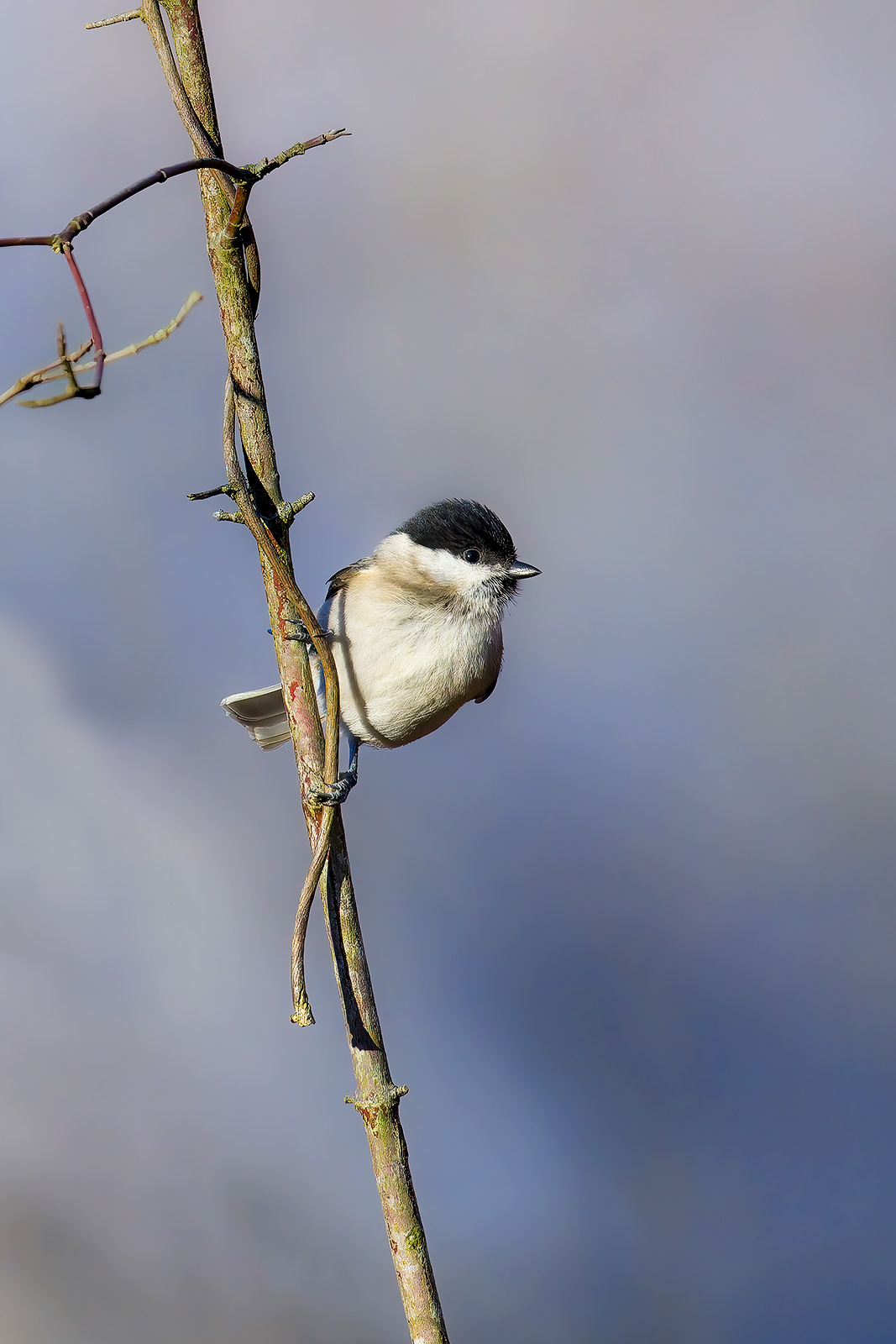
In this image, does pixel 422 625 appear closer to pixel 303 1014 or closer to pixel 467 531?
pixel 467 531

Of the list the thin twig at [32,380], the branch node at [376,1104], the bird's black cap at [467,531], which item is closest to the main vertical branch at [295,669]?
the branch node at [376,1104]

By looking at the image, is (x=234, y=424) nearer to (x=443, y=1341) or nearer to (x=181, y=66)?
(x=181, y=66)

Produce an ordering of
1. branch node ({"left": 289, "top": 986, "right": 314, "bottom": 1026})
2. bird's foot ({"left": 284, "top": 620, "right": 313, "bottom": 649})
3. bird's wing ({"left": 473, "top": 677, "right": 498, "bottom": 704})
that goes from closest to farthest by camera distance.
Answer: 1. branch node ({"left": 289, "top": 986, "right": 314, "bottom": 1026})
2. bird's foot ({"left": 284, "top": 620, "right": 313, "bottom": 649})
3. bird's wing ({"left": 473, "top": 677, "right": 498, "bottom": 704})

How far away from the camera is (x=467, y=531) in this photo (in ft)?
4.54

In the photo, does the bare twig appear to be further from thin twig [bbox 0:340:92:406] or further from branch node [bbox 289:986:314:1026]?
branch node [bbox 289:986:314:1026]

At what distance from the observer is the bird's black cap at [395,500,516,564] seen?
4.53ft

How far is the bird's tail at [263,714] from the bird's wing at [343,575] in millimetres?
159

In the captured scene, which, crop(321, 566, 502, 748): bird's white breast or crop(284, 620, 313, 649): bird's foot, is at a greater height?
crop(284, 620, 313, 649): bird's foot

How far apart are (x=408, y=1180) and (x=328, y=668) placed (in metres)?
0.47

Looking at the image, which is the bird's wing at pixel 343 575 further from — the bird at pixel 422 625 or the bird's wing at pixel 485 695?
the bird's wing at pixel 485 695

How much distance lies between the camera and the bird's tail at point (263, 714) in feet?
5.02

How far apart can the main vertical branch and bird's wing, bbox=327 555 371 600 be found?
20.4 inches

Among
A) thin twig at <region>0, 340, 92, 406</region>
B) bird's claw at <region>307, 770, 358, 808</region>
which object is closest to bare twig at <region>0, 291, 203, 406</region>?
thin twig at <region>0, 340, 92, 406</region>

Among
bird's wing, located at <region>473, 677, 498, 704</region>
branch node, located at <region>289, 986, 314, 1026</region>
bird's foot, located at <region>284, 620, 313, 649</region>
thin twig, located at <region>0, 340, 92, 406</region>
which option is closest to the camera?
thin twig, located at <region>0, 340, 92, 406</region>
